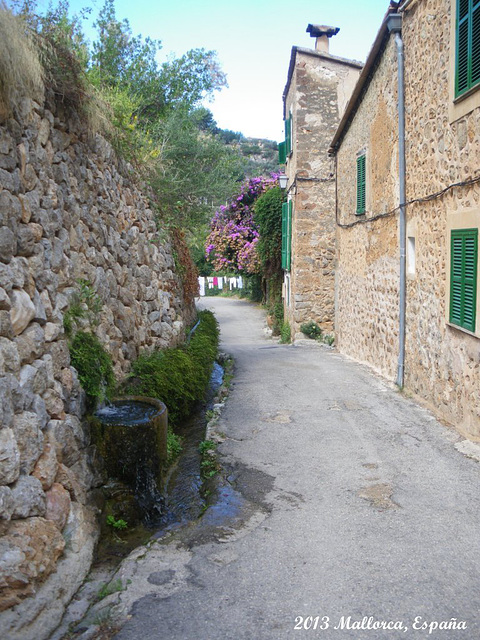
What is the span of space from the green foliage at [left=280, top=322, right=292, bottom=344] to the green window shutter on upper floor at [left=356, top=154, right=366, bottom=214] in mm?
6451

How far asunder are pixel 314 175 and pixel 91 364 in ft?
38.5

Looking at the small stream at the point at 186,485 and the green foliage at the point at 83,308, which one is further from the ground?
the green foliage at the point at 83,308

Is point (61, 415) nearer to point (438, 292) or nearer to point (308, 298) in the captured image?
point (438, 292)

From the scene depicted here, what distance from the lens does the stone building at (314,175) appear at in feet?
52.2

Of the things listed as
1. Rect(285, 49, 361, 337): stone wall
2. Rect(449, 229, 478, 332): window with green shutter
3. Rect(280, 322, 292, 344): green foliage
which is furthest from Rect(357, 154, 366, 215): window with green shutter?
Rect(280, 322, 292, 344): green foliage

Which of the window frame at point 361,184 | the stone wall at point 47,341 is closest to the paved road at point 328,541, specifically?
the stone wall at point 47,341

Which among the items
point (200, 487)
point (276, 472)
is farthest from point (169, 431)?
point (276, 472)

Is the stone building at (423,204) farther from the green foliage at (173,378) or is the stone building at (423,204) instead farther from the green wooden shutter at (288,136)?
the green wooden shutter at (288,136)

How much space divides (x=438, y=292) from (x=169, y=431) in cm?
390

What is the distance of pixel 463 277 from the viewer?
6.50m

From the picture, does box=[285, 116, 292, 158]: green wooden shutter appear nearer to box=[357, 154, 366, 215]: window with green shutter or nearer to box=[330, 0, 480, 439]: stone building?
box=[330, 0, 480, 439]: stone building

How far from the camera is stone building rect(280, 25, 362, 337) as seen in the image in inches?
626

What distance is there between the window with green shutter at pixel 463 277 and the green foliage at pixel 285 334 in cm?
1059

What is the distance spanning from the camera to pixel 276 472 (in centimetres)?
575
